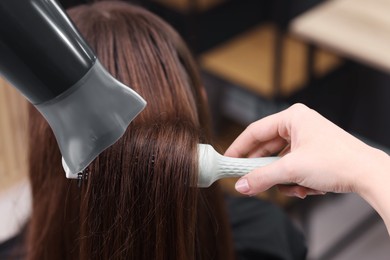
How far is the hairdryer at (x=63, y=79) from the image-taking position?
51 cm

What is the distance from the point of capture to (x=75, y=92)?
1.79 ft

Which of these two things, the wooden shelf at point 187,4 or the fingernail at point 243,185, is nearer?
the fingernail at point 243,185

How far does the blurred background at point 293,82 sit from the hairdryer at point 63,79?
1.54 m

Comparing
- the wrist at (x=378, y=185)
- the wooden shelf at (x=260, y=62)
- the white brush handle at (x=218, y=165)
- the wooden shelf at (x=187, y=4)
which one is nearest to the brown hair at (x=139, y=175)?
the white brush handle at (x=218, y=165)

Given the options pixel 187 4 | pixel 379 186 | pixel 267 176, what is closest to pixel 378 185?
pixel 379 186

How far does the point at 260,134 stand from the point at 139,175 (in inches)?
7.0

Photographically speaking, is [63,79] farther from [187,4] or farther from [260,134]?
[187,4]

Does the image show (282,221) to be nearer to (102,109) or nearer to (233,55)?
(102,109)

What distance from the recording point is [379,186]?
0.76m

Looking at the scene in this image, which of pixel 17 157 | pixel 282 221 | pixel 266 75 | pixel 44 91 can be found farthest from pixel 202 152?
pixel 266 75

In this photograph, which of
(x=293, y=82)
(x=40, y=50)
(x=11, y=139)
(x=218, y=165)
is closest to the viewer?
(x=40, y=50)

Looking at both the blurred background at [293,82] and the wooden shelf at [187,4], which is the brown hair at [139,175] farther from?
the wooden shelf at [187,4]

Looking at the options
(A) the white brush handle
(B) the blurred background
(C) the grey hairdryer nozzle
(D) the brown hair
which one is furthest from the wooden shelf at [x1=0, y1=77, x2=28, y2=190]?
(C) the grey hairdryer nozzle

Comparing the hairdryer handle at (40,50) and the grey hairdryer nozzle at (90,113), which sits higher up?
the hairdryer handle at (40,50)
